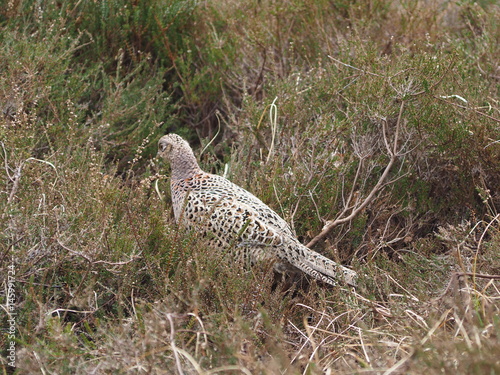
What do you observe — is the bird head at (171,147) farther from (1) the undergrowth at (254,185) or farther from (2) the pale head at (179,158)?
(1) the undergrowth at (254,185)

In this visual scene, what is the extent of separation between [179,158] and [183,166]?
0.06 m

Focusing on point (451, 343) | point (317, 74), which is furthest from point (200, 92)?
point (451, 343)

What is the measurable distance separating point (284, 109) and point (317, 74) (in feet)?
1.85

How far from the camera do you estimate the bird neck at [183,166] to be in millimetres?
4191

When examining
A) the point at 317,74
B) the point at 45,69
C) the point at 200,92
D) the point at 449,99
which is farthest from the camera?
the point at 200,92

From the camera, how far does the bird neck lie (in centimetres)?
419

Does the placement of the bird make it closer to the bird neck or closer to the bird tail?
the bird tail

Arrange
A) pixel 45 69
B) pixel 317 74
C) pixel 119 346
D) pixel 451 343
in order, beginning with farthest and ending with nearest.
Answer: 1. pixel 317 74
2. pixel 45 69
3. pixel 119 346
4. pixel 451 343

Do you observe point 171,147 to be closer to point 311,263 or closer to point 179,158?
point 179,158

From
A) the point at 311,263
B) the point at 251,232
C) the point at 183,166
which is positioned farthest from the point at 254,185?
the point at 311,263

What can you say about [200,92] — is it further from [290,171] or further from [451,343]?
[451,343]

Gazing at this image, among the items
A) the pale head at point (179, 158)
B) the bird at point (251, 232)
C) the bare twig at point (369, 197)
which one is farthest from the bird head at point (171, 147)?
the bare twig at point (369, 197)

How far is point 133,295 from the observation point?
10.5ft

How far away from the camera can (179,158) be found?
4.23 metres
